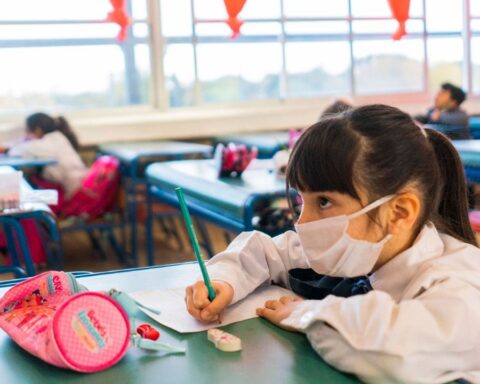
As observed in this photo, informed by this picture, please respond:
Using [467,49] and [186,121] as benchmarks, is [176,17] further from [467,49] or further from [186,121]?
[467,49]

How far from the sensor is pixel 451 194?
132 centimetres

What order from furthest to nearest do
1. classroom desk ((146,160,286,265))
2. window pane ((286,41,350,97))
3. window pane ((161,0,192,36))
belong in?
window pane ((286,41,350,97))
window pane ((161,0,192,36))
classroom desk ((146,160,286,265))

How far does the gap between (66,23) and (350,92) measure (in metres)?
2.35

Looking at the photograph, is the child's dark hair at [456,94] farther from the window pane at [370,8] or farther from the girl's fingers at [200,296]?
the girl's fingers at [200,296]

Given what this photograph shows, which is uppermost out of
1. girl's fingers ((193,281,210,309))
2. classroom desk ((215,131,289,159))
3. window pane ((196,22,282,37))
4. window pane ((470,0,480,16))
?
window pane ((470,0,480,16))

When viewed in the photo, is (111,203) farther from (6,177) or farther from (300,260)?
(300,260)

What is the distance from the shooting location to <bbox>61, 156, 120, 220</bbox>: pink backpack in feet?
15.3

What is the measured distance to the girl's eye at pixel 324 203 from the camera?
1.22m

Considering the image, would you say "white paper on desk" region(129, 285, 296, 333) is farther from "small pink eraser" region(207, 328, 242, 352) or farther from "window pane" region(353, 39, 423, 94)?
"window pane" region(353, 39, 423, 94)

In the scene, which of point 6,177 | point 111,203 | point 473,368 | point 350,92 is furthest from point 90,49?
point 473,368

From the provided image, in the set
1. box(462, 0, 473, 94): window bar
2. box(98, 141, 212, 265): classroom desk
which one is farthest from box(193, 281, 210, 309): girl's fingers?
box(462, 0, 473, 94): window bar

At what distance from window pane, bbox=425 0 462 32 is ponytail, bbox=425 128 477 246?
5556 millimetres

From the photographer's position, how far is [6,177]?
2791mm

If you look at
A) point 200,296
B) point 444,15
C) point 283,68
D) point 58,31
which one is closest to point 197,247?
point 200,296
